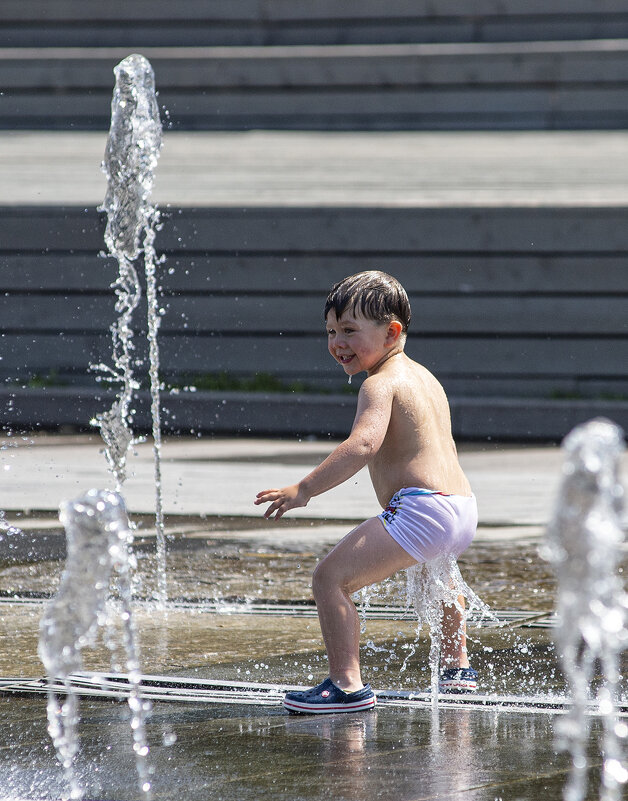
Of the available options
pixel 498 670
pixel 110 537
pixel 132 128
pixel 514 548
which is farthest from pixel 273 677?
pixel 132 128

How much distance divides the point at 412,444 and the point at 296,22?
11.2 m

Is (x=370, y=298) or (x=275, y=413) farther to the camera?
(x=275, y=413)

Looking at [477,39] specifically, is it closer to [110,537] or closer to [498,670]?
[498,670]

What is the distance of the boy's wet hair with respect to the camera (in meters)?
3.86

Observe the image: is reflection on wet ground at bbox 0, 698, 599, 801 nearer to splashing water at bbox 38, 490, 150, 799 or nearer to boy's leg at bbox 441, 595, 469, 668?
splashing water at bbox 38, 490, 150, 799

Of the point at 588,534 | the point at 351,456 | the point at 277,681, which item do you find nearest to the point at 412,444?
the point at 351,456

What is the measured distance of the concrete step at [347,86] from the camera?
1344 centimetres

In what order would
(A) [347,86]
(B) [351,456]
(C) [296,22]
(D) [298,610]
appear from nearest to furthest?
(B) [351,456]
(D) [298,610]
(A) [347,86]
(C) [296,22]

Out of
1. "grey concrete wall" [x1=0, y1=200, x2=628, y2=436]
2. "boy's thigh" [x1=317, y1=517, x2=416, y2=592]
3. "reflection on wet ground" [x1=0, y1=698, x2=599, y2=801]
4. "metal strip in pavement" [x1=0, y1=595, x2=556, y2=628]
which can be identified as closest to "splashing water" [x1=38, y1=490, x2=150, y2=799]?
"reflection on wet ground" [x1=0, y1=698, x2=599, y2=801]

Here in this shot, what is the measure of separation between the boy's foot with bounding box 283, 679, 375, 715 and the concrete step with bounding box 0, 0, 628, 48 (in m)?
11.4

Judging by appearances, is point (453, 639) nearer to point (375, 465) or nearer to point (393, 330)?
point (375, 465)

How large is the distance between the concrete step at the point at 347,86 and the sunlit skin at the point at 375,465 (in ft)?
33.1

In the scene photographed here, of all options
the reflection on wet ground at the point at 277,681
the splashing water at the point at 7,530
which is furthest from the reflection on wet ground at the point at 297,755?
the splashing water at the point at 7,530

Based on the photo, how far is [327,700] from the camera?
11.6 ft
